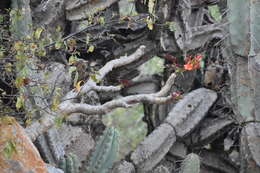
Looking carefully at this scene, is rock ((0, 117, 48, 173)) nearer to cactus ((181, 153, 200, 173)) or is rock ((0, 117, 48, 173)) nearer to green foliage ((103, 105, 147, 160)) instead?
cactus ((181, 153, 200, 173))

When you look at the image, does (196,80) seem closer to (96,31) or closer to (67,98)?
(96,31)

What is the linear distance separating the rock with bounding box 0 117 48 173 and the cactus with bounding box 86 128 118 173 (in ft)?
5.41

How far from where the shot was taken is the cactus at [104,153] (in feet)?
21.1

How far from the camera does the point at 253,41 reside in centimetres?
588

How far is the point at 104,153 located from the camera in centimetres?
646

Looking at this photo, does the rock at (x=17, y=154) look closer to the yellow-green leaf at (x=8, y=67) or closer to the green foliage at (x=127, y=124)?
the yellow-green leaf at (x=8, y=67)

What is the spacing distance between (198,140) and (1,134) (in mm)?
4271

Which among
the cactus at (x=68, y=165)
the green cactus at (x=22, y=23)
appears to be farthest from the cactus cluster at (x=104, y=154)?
the green cactus at (x=22, y=23)

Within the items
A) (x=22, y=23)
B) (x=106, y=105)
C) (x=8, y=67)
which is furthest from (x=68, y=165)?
(x=8, y=67)

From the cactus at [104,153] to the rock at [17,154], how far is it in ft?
5.41

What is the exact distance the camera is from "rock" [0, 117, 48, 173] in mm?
4641

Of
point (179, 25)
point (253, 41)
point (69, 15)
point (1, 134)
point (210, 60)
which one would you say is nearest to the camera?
point (1, 134)

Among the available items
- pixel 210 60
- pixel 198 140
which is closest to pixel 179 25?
pixel 210 60

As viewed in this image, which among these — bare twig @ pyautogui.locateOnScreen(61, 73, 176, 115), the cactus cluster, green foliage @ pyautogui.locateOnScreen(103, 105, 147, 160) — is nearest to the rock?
bare twig @ pyautogui.locateOnScreen(61, 73, 176, 115)
